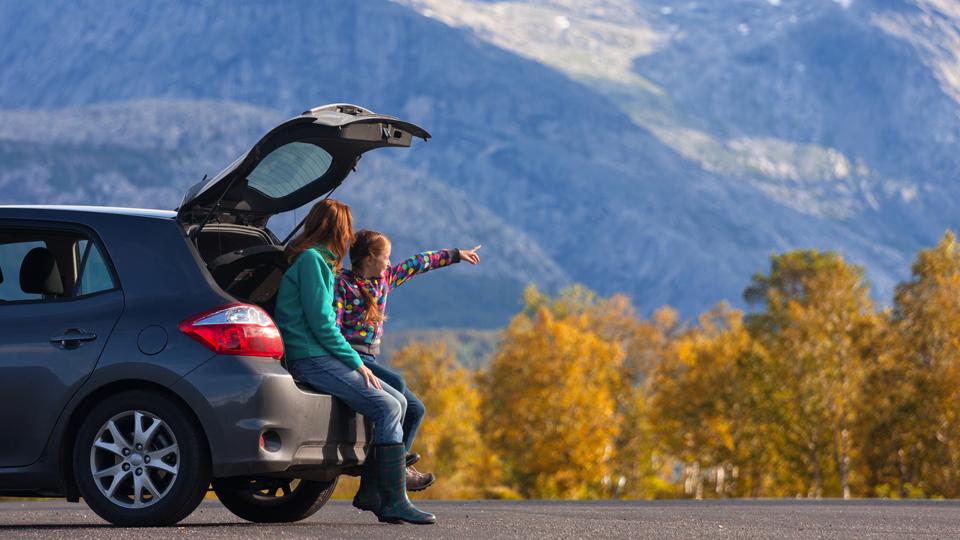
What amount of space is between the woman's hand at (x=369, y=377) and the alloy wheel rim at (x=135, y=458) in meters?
1.15

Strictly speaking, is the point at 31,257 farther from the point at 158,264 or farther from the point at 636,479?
the point at 636,479

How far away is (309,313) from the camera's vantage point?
18.2 feet

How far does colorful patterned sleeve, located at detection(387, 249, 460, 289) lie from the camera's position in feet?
20.8

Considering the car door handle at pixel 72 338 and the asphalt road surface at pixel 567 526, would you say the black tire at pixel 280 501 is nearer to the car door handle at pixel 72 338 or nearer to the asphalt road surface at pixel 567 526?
the asphalt road surface at pixel 567 526

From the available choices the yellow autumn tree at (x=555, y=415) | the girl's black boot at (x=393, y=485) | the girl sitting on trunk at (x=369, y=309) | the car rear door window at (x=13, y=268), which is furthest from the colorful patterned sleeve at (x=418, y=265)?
the yellow autumn tree at (x=555, y=415)

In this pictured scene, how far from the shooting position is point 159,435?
509 centimetres

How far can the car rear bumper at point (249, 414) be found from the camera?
4988mm

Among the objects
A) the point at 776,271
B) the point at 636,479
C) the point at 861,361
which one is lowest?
the point at 636,479

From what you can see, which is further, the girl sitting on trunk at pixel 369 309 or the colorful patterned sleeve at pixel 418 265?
the colorful patterned sleeve at pixel 418 265

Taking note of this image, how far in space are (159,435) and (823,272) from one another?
185 feet

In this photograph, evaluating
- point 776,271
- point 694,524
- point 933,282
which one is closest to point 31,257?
point 694,524

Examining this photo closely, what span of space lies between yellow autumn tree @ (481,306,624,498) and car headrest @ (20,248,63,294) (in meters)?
42.0

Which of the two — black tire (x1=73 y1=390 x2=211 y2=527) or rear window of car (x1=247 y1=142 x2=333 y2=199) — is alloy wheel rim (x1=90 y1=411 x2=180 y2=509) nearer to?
black tire (x1=73 y1=390 x2=211 y2=527)

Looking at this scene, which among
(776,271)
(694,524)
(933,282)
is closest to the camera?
(694,524)
